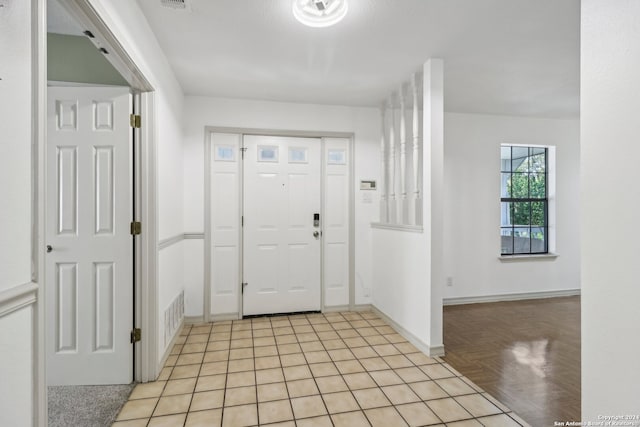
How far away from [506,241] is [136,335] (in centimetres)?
455

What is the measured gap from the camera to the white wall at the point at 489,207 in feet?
14.1

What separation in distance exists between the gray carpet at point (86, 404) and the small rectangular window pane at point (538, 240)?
16.4 ft

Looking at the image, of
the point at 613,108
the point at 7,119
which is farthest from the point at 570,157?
the point at 7,119

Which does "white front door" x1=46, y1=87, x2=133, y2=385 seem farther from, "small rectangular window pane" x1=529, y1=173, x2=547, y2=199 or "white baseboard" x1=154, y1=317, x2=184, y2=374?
"small rectangular window pane" x1=529, y1=173, x2=547, y2=199

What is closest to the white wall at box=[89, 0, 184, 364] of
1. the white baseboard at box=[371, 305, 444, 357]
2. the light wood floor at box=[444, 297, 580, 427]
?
the white baseboard at box=[371, 305, 444, 357]

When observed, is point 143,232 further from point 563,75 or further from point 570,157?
point 570,157

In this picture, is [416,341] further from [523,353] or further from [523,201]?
[523,201]

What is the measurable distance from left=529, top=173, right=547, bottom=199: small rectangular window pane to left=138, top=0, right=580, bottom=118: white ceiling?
1.28 m

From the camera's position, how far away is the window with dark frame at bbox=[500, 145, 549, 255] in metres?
4.62

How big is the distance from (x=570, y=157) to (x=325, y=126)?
11.7ft

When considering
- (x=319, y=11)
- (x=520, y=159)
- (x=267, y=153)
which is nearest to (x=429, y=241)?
(x=319, y=11)

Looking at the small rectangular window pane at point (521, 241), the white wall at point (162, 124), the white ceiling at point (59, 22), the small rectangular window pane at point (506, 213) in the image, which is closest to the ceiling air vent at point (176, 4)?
the white wall at point (162, 124)

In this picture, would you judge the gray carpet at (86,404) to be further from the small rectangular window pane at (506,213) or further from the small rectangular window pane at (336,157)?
the small rectangular window pane at (506,213)

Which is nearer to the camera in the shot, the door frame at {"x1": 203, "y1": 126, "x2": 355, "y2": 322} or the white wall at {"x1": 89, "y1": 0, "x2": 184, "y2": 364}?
the white wall at {"x1": 89, "y1": 0, "x2": 184, "y2": 364}
